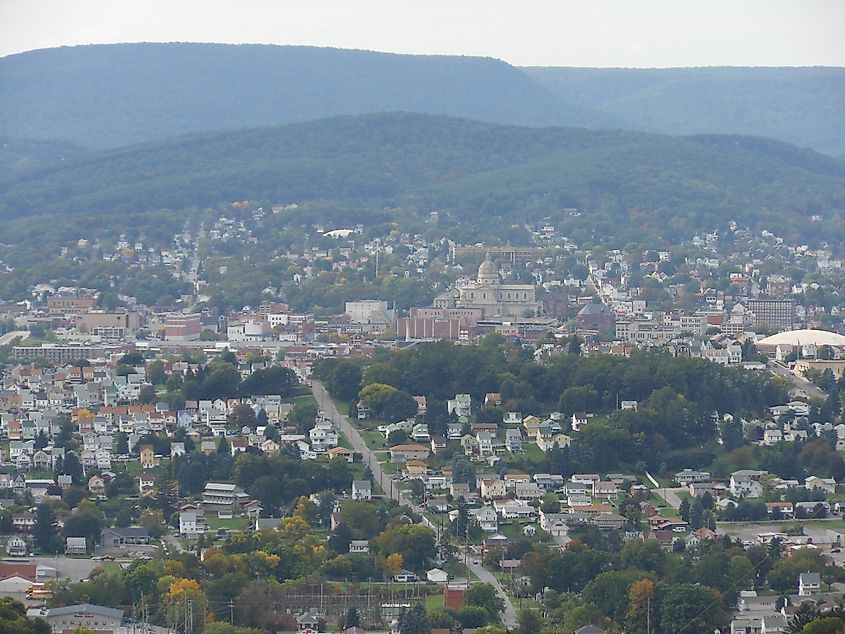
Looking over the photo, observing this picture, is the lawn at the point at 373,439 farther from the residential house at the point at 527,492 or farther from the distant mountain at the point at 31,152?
the distant mountain at the point at 31,152

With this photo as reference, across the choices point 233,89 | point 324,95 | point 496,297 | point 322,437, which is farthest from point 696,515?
point 324,95

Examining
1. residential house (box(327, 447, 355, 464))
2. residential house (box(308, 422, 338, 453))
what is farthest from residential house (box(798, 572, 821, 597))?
residential house (box(308, 422, 338, 453))

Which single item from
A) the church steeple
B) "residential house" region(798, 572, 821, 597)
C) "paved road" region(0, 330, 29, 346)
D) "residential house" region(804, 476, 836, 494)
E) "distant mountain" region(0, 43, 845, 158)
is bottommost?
"residential house" region(798, 572, 821, 597)

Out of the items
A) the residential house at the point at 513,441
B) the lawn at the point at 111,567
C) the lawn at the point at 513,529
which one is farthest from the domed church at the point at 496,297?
the lawn at the point at 111,567

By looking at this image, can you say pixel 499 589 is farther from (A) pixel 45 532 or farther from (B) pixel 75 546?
(A) pixel 45 532

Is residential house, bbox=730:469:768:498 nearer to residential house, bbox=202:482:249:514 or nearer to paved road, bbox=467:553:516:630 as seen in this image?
paved road, bbox=467:553:516:630
